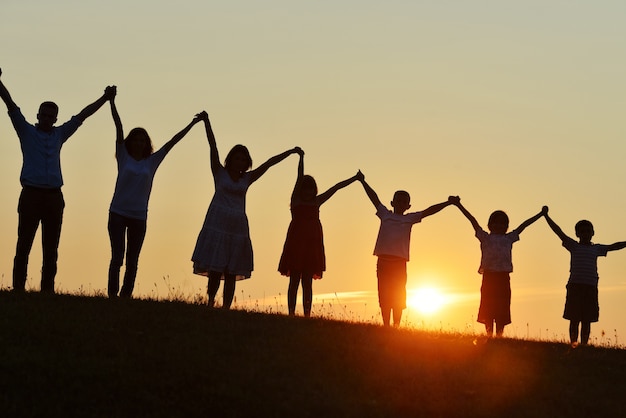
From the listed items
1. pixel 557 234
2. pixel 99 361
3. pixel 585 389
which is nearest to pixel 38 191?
pixel 99 361

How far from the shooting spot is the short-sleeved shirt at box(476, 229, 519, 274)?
19.4 metres

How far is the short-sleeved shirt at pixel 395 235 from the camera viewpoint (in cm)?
1869

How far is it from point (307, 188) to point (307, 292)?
1.86 m

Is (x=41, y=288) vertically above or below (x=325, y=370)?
above

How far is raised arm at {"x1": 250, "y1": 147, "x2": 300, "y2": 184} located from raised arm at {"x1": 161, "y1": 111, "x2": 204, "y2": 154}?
1.26m

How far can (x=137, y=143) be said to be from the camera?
1644cm

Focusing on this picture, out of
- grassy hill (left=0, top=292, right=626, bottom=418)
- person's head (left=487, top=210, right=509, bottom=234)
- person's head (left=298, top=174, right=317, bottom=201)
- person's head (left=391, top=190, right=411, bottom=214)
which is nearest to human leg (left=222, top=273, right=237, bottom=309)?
grassy hill (left=0, top=292, right=626, bottom=418)

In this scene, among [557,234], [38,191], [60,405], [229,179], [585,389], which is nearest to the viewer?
[60,405]

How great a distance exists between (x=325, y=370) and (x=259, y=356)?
0.92 meters

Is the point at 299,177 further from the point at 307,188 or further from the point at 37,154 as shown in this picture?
the point at 37,154

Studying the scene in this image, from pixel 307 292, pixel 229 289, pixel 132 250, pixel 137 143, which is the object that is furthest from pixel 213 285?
pixel 137 143

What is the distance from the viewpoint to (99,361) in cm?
1286

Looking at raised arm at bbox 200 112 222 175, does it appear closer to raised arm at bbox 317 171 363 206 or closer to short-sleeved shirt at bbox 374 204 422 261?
raised arm at bbox 317 171 363 206

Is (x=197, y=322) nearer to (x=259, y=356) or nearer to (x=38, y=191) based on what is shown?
(x=259, y=356)
